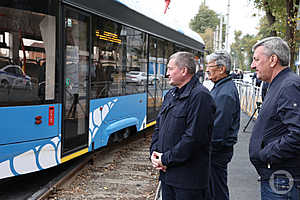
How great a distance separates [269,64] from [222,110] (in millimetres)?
928

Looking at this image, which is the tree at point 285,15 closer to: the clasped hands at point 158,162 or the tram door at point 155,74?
the tram door at point 155,74

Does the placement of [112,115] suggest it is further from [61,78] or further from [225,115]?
[225,115]

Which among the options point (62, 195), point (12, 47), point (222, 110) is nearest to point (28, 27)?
point (12, 47)

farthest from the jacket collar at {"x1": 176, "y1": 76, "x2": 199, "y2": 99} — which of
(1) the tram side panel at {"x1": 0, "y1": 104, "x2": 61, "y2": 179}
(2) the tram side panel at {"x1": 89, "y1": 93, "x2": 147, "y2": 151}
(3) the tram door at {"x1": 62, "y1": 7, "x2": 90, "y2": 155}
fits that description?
(2) the tram side panel at {"x1": 89, "y1": 93, "x2": 147, "y2": 151}

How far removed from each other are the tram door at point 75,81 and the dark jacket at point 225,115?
8.64 ft

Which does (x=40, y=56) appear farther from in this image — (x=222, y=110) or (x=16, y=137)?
(x=222, y=110)

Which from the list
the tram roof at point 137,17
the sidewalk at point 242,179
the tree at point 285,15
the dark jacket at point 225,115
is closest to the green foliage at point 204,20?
the tree at point 285,15

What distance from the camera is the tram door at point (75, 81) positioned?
213 inches

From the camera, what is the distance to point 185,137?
2736mm

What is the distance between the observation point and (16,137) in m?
4.71

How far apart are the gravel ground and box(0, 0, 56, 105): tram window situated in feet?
5.20

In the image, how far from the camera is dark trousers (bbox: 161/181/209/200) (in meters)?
2.79

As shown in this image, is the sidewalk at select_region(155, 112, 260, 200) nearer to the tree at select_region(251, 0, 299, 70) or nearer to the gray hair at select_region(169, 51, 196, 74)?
the gray hair at select_region(169, 51, 196, 74)

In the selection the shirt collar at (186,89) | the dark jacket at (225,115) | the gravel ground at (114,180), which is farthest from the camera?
the gravel ground at (114,180)
